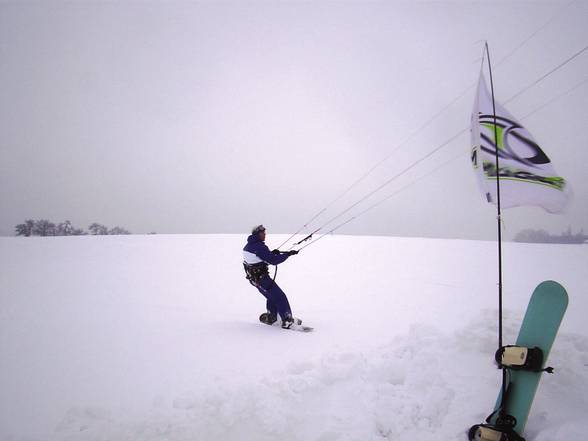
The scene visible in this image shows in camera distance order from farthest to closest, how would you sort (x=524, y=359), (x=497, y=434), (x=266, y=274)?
(x=266, y=274)
(x=524, y=359)
(x=497, y=434)

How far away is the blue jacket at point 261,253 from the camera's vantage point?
6223 mm

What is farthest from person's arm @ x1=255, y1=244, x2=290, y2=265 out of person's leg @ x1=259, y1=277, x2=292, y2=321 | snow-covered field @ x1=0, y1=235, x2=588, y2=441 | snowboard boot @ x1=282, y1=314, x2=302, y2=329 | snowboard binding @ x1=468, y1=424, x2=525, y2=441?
snowboard binding @ x1=468, y1=424, x2=525, y2=441

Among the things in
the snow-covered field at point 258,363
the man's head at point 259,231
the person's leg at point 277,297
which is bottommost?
the snow-covered field at point 258,363

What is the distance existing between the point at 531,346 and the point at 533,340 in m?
0.07

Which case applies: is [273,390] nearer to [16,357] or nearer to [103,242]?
[16,357]

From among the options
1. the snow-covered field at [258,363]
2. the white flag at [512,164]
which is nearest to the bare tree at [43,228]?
the snow-covered field at [258,363]

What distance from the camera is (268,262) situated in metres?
6.25

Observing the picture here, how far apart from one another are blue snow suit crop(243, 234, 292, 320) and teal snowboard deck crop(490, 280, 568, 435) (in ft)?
13.0

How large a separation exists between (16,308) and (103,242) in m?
11.3

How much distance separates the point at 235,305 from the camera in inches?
328

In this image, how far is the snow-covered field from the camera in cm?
315

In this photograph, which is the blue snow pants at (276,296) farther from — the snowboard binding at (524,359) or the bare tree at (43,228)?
the bare tree at (43,228)

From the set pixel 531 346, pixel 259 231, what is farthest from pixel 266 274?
pixel 531 346

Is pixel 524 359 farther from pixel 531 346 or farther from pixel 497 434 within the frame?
pixel 497 434
